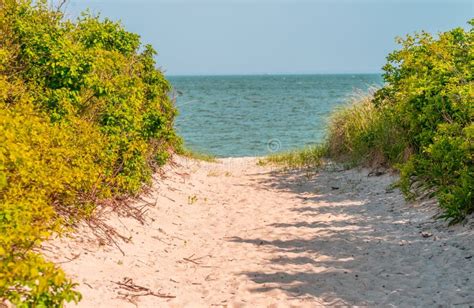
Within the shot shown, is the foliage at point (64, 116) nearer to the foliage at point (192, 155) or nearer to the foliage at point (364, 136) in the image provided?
the foliage at point (364, 136)

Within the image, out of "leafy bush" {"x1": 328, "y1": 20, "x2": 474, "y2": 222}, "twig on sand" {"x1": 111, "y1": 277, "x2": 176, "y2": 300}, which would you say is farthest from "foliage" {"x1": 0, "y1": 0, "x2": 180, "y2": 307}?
"leafy bush" {"x1": 328, "y1": 20, "x2": 474, "y2": 222}

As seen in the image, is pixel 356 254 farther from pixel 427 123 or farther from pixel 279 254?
pixel 427 123

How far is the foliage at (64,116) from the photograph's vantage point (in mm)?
6484

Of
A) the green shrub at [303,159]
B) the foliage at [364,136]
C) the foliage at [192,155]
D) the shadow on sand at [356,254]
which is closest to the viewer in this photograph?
the shadow on sand at [356,254]

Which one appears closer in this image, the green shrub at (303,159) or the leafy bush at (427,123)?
the leafy bush at (427,123)

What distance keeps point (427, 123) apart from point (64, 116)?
666cm

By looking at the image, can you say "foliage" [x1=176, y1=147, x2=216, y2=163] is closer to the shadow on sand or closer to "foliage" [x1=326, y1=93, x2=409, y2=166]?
"foliage" [x1=326, y1=93, x2=409, y2=166]

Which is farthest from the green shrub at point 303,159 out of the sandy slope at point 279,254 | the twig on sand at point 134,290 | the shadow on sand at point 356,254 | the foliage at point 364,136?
the twig on sand at point 134,290

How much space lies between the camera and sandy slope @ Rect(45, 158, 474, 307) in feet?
22.7

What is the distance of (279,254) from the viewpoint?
29.0 ft

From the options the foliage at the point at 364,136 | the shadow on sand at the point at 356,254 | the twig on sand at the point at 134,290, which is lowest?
the twig on sand at the point at 134,290

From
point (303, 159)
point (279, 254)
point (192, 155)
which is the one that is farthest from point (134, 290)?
point (192, 155)

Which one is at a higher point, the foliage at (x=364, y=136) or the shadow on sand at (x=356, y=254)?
the foliage at (x=364, y=136)

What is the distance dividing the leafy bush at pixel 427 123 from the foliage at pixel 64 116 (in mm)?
5126
